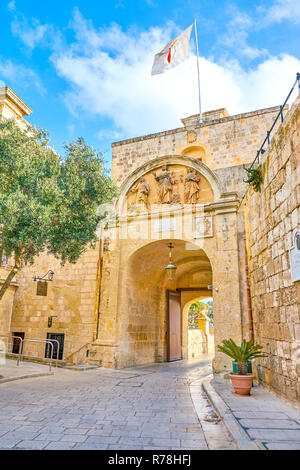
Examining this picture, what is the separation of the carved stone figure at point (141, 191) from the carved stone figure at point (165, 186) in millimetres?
513

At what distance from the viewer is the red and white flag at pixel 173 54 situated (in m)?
12.6

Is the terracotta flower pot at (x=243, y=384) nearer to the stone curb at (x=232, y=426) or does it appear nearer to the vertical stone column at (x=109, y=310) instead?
the stone curb at (x=232, y=426)

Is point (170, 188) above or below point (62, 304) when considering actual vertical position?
above

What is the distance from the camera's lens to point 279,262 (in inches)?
227

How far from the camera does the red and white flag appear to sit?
12.6 m

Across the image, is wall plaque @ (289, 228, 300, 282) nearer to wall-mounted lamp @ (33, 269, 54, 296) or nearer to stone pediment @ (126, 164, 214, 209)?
stone pediment @ (126, 164, 214, 209)

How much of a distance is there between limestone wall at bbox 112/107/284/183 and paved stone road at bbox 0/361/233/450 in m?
7.72

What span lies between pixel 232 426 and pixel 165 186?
27.8 ft

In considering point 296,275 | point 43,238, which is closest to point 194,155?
point 43,238

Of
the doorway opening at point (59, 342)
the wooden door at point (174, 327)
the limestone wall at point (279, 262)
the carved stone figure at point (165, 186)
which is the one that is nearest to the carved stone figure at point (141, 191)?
the carved stone figure at point (165, 186)

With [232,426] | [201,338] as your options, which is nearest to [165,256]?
[232,426]

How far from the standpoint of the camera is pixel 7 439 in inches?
142

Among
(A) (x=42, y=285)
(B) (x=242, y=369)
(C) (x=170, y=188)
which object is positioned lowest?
(B) (x=242, y=369)

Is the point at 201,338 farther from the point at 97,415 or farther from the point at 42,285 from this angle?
the point at 97,415
